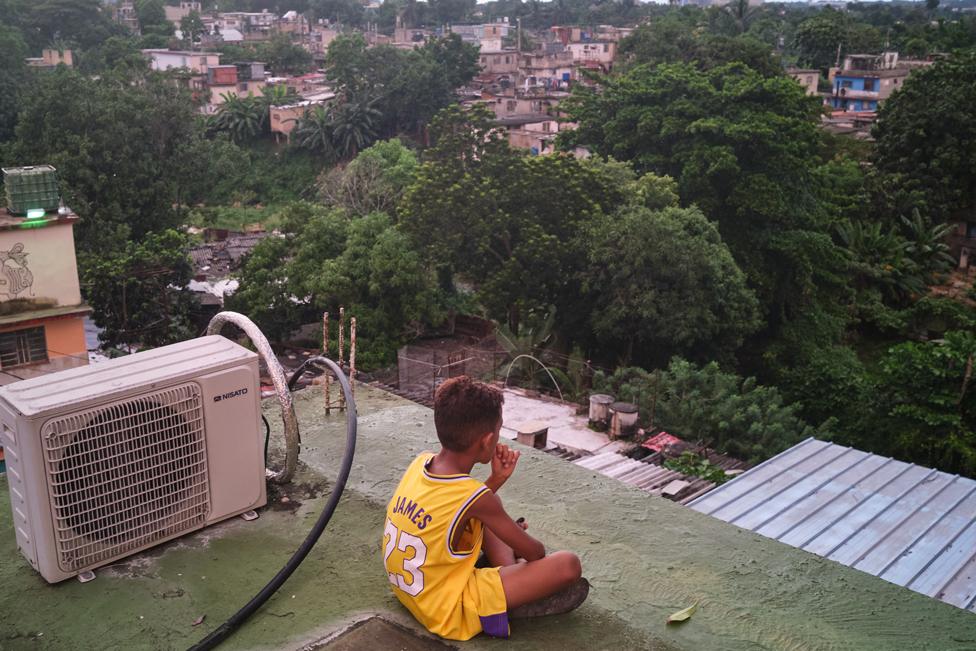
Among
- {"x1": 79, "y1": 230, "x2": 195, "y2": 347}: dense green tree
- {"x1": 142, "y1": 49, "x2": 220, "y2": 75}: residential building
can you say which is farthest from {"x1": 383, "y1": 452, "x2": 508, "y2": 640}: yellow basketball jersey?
{"x1": 142, "y1": 49, "x2": 220, "y2": 75}: residential building

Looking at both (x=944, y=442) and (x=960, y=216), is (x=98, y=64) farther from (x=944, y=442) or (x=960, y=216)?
(x=944, y=442)

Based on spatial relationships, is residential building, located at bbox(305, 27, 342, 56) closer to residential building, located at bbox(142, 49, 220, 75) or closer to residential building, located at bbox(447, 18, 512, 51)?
residential building, located at bbox(447, 18, 512, 51)

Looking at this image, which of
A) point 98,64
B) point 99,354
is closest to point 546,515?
point 99,354

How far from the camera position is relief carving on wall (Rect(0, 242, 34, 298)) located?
35.1 feet

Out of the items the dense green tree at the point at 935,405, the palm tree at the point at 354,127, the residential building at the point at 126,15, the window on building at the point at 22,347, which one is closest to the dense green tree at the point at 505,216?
the dense green tree at the point at 935,405

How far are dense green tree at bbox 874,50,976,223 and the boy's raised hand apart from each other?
22803 mm

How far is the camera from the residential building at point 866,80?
119 feet

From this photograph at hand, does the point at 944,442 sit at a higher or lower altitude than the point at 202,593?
lower

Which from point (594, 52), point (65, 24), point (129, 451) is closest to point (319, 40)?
point (65, 24)

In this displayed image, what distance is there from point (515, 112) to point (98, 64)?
18591mm

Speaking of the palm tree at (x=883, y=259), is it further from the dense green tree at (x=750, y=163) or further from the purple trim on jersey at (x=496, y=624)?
the purple trim on jersey at (x=496, y=624)

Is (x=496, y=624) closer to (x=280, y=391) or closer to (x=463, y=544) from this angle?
(x=463, y=544)

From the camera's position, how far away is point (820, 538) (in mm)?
5031

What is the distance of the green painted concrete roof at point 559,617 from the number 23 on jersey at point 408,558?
137 mm
